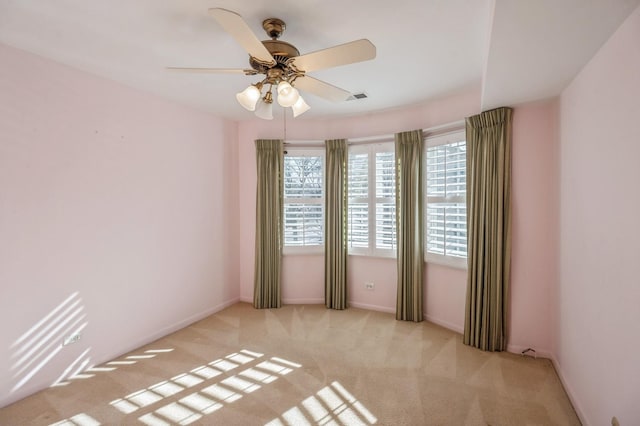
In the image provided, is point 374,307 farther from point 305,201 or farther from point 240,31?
point 240,31

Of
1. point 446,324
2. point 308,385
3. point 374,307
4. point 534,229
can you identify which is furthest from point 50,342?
point 534,229

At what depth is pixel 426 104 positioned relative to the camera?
3.68 m

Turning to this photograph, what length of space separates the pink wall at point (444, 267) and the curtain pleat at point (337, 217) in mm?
191

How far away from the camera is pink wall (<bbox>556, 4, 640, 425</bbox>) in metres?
Answer: 1.54

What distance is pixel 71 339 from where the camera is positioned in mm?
2654

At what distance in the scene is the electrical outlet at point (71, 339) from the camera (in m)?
2.62

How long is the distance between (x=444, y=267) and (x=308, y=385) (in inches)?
81.2

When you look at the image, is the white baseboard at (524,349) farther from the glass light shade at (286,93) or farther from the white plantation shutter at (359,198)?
the glass light shade at (286,93)

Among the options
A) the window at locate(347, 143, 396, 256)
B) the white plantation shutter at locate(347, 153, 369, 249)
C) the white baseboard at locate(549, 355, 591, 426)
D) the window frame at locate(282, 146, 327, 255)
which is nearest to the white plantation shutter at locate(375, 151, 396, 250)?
the window at locate(347, 143, 396, 256)

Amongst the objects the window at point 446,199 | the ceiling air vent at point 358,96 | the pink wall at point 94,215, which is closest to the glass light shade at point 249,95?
the ceiling air vent at point 358,96

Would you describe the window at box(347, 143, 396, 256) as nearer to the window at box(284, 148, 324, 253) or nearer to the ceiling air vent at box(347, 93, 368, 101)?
the window at box(284, 148, 324, 253)

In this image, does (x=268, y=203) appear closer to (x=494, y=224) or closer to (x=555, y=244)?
(x=494, y=224)

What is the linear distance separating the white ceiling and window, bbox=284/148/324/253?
160 cm

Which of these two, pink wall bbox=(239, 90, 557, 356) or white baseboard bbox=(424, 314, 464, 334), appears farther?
white baseboard bbox=(424, 314, 464, 334)
